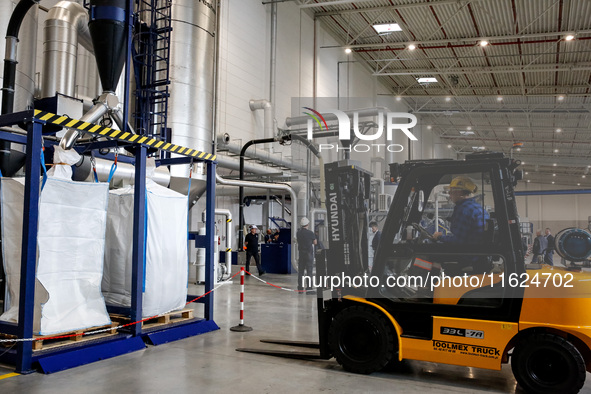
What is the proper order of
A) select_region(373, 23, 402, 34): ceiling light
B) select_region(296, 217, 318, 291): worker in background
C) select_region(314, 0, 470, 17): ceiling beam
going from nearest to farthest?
select_region(296, 217, 318, 291): worker in background, select_region(314, 0, 470, 17): ceiling beam, select_region(373, 23, 402, 34): ceiling light

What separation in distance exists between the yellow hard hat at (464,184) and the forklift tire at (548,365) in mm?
1457

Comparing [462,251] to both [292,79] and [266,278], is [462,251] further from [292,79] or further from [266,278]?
[292,79]

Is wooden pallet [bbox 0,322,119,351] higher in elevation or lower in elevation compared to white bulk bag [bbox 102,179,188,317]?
lower

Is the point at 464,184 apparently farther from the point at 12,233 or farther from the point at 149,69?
the point at 149,69

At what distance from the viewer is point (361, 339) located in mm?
5367

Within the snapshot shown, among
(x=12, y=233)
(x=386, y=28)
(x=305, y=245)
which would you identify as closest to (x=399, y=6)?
(x=386, y=28)

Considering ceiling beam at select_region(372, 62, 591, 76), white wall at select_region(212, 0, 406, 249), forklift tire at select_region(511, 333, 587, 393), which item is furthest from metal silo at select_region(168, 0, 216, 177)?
ceiling beam at select_region(372, 62, 591, 76)

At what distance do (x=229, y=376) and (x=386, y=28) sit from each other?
17.4m

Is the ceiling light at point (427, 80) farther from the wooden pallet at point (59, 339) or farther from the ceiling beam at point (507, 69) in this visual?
the wooden pallet at point (59, 339)

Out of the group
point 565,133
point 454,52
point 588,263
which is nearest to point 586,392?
point 588,263

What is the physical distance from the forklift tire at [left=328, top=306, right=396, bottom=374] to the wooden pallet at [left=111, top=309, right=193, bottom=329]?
277 cm

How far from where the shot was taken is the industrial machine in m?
4.60

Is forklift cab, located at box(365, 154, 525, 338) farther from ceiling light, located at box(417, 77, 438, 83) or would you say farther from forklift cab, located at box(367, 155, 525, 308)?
ceiling light, located at box(417, 77, 438, 83)

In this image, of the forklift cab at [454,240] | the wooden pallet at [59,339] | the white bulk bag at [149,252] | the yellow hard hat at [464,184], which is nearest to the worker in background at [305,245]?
the white bulk bag at [149,252]
